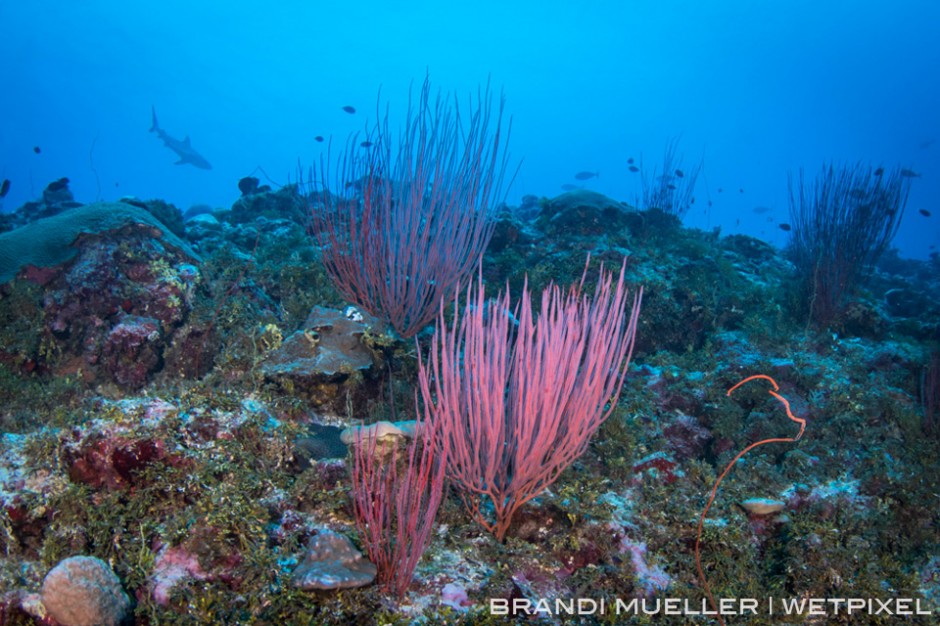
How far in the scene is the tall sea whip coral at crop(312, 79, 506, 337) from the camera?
5.13 m

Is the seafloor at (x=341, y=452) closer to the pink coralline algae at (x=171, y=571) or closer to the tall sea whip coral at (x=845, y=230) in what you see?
the pink coralline algae at (x=171, y=571)

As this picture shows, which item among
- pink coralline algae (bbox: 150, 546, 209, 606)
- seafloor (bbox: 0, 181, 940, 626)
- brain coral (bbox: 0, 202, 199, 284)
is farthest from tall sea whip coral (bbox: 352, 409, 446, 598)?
brain coral (bbox: 0, 202, 199, 284)

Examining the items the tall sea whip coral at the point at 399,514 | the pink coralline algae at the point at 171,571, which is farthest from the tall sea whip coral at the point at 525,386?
the pink coralline algae at the point at 171,571

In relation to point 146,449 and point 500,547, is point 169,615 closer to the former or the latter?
point 146,449

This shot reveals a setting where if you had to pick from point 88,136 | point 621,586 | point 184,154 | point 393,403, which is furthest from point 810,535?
point 88,136

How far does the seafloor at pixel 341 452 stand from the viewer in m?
2.83

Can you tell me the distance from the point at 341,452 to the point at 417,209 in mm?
2621

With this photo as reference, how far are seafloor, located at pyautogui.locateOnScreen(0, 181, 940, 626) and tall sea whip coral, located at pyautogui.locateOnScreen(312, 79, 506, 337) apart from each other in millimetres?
606

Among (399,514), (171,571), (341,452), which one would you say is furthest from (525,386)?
(171,571)

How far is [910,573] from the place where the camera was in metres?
3.26

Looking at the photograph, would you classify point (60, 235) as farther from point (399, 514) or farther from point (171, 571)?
point (399, 514)

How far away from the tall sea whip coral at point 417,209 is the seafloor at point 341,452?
23.9 inches

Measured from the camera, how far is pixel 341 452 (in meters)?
3.75

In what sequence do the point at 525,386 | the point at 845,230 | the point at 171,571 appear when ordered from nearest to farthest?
the point at 171,571 < the point at 525,386 < the point at 845,230
